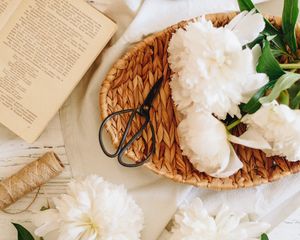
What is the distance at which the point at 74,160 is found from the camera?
86 cm

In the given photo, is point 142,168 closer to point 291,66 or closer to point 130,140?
point 130,140

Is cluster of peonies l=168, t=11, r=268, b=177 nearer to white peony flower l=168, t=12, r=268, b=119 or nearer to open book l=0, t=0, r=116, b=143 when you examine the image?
white peony flower l=168, t=12, r=268, b=119

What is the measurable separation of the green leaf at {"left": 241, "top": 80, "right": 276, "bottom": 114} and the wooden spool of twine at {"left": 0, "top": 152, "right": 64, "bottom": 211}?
328mm

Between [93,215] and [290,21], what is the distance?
0.40 m

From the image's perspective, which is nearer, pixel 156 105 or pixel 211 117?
pixel 211 117

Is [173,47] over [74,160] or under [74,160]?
over

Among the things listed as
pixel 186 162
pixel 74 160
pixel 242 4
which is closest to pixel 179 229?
pixel 186 162

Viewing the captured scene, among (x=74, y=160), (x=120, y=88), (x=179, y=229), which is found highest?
(x=120, y=88)

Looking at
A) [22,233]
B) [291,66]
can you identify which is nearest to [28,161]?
[22,233]

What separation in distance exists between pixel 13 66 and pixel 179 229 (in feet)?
1.22

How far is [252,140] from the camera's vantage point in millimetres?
712

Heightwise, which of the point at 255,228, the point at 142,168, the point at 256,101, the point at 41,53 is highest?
the point at 41,53

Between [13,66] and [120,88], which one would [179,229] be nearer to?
[120,88]

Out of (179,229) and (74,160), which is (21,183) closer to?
(74,160)
